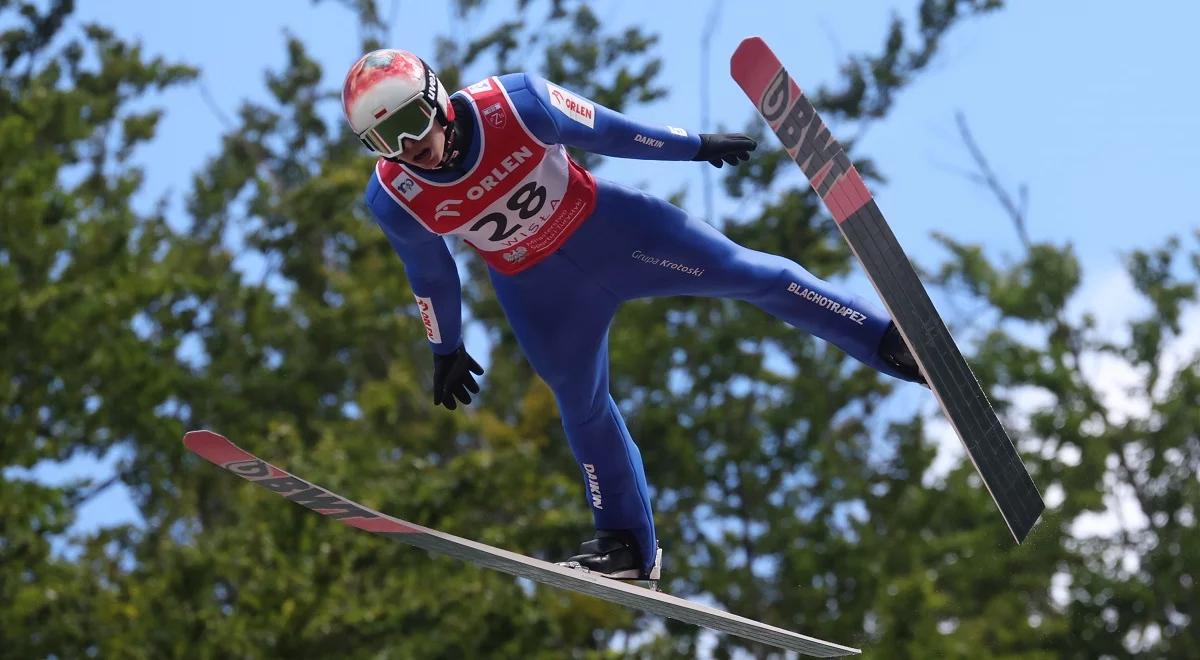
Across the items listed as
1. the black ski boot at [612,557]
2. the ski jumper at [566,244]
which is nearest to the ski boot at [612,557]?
the black ski boot at [612,557]

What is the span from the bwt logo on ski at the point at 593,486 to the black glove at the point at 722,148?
3.79 ft

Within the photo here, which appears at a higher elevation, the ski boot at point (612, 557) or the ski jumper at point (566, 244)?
the ski jumper at point (566, 244)

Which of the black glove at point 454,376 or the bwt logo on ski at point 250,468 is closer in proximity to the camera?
the black glove at point 454,376

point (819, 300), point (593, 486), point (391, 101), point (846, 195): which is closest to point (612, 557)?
point (593, 486)

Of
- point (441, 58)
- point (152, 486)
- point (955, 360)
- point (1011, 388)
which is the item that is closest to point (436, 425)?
point (152, 486)

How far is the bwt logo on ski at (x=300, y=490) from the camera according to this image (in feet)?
19.9

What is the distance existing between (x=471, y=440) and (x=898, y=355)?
15.6 metres

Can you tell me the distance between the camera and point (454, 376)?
18.8ft

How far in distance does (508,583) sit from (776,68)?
427 inches

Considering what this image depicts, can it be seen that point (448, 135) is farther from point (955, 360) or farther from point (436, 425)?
point (436, 425)

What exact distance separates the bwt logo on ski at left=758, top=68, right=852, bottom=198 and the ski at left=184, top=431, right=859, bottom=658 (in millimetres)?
1554

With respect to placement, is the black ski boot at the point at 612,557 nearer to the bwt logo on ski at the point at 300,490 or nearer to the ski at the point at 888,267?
the bwt logo on ski at the point at 300,490

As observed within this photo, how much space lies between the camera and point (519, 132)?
5148mm

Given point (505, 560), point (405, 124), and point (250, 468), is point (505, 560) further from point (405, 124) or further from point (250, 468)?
point (405, 124)
